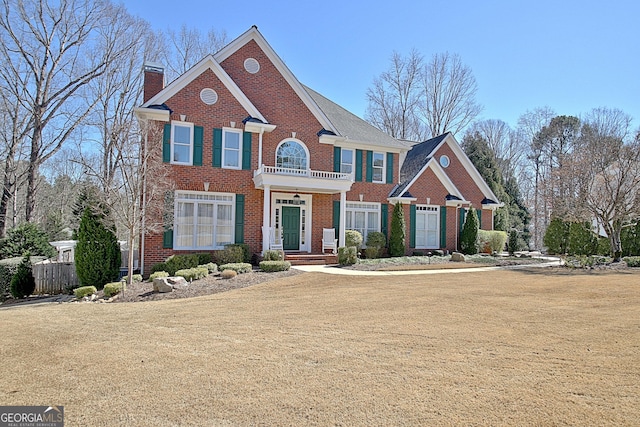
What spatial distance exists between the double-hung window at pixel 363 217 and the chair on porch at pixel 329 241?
1.86m

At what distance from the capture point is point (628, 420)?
3.21 metres

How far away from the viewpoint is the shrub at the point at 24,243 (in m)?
15.4

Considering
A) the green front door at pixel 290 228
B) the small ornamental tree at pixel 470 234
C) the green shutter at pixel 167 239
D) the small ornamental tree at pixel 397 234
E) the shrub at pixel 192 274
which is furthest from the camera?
the small ornamental tree at pixel 470 234

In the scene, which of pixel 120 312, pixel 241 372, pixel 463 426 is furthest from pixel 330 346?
pixel 120 312

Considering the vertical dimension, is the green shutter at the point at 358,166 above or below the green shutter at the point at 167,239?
above

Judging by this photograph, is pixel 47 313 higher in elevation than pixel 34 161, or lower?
lower

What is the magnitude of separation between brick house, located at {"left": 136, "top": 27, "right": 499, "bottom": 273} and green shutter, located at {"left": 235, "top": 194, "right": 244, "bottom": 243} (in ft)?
0.13

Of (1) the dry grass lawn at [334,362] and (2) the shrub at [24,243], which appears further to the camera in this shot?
(2) the shrub at [24,243]

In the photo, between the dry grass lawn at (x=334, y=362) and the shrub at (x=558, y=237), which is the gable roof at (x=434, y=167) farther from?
the dry grass lawn at (x=334, y=362)

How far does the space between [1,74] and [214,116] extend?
1346 cm

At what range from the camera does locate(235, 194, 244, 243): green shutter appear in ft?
51.0

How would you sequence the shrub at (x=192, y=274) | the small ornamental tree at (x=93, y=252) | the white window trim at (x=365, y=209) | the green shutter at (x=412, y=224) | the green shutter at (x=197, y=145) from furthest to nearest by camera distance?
1. the green shutter at (x=412, y=224)
2. the white window trim at (x=365, y=209)
3. the green shutter at (x=197, y=145)
4. the small ornamental tree at (x=93, y=252)
5. the shrub at (x=192, y=274)

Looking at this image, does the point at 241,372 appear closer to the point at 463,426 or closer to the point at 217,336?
the point at 217,336

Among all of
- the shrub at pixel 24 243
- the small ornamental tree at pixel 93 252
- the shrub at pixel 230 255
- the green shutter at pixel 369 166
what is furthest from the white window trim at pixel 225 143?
the shrub at pixel 24 243
